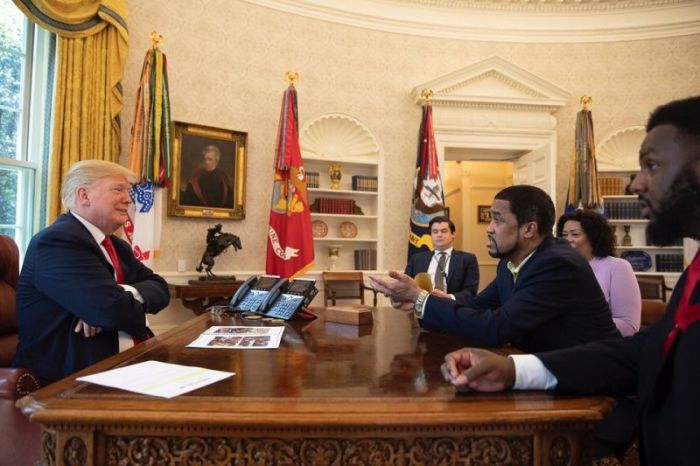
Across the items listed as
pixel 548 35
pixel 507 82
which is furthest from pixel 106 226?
pixel 548 35

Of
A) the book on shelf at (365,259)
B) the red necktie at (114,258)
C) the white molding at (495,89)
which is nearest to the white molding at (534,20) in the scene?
the white molding at (495,89)

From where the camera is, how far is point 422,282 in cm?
229

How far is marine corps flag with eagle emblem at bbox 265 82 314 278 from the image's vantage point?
5.07 meters

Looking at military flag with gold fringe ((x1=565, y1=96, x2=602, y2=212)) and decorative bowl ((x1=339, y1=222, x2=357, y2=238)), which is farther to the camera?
decorative bowl ((x1=339, y1=222, x2=357, y2=238))

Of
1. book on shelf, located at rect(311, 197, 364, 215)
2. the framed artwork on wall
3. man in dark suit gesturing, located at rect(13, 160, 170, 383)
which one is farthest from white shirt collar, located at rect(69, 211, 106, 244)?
the framed artwork on wall

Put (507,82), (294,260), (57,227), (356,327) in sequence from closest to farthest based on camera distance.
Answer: (57,227), (356,327), (294,260), (507,82)

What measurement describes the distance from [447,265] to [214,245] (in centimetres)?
239

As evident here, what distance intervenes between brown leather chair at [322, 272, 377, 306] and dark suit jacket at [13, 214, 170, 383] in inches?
150

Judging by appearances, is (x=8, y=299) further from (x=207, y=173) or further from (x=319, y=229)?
(x=319, y=229)

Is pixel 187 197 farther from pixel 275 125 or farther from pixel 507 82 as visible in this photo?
pixel 507 82

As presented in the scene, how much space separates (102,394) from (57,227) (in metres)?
1.10

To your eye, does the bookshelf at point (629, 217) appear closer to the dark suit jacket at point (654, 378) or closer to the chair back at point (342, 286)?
the chair back at point (342, 286)

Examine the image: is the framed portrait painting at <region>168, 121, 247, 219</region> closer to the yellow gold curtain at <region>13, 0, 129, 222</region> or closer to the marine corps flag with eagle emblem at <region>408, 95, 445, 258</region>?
the yellow gold curtain at <region>13, 0, 129, 222</region>

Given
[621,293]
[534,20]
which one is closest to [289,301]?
[621,293]
